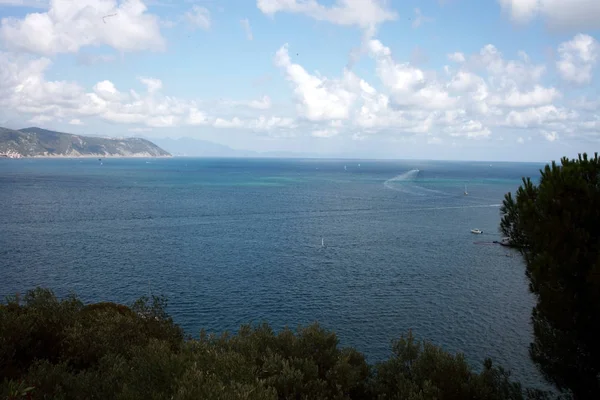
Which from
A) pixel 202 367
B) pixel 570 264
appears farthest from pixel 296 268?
pixel 202 367

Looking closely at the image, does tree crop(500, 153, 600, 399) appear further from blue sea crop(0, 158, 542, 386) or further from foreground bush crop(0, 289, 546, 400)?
blue sea crop(0, 158, 542, 386)

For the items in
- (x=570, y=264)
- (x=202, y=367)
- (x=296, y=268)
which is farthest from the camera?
(x=296, y=268)

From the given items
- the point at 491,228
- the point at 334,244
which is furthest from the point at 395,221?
the point at 334,244

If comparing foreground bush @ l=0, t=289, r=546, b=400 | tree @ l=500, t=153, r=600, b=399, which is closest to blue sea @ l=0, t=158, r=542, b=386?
foreground bush @ l=0, t=289, r=546, b=400

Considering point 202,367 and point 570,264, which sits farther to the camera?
point 570,264

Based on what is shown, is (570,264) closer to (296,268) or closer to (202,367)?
(202,367)

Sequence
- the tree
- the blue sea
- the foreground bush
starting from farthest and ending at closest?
the blue sea, the tree, the foreground bush

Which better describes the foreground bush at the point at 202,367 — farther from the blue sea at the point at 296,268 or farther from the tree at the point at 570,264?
the blue sea at the point at 296,268
